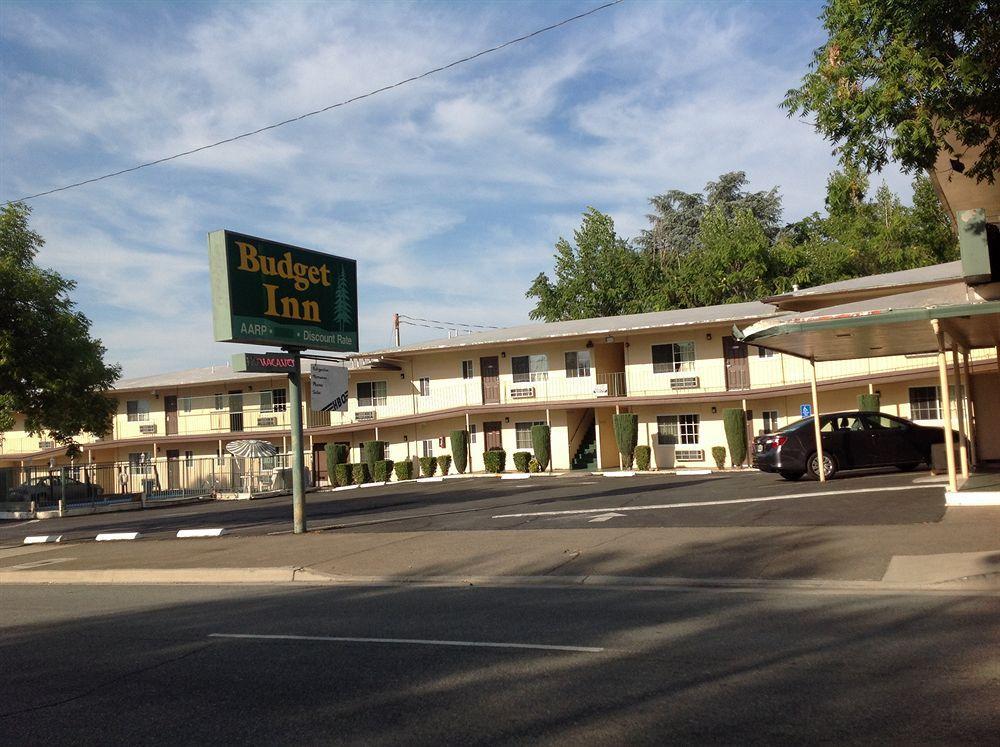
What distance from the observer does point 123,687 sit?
7.30m

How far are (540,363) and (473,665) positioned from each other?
3051 centimetres

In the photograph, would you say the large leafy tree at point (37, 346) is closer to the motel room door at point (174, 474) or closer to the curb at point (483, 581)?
the curb at point (483, 581)

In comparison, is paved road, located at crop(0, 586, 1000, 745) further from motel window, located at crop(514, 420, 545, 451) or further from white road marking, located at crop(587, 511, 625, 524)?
motel window, located at crop(514, 420, 545, 451)

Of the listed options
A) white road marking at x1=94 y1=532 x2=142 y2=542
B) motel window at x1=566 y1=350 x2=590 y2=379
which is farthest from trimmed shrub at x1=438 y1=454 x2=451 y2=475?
white road marking at x1=94 y1=532 x2=142 y2=542

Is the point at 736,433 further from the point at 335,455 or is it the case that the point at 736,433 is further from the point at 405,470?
the point at 335,455

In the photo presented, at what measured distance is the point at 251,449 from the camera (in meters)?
38.4

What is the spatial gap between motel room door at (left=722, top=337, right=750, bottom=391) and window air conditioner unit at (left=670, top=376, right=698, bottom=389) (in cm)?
124

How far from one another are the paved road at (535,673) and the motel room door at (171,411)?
37511 mm

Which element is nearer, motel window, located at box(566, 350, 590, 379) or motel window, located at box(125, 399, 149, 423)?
motel window, located at box(566, 350, 590, 379)

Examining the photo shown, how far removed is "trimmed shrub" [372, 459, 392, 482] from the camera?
38.9 m

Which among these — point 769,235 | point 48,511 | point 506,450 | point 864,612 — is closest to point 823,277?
point 769,235

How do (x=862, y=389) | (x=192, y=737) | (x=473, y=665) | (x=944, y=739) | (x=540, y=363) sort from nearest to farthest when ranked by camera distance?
(x=944, y=739) → (x=192, y=737) → (x=473, y=665) → (x=862, y=389) → (x=540, y=363)

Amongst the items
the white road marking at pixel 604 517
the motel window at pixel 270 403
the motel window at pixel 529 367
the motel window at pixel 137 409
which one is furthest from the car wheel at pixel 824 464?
the motel window at pixel 137 409

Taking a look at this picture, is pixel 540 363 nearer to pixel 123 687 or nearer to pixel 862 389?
pixel 862 389
